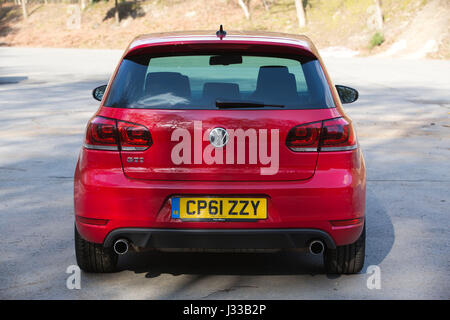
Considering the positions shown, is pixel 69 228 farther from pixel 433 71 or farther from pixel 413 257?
pixel 433 71

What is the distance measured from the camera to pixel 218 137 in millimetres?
3977

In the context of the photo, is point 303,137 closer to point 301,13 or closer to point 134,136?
point 134,136

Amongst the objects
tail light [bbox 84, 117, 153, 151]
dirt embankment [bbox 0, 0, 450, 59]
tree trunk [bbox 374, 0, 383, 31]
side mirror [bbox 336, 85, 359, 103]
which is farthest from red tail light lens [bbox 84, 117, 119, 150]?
tree trunk [bbox 374, 0, 383, 31]

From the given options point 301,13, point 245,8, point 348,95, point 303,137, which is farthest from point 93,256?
point 245,8

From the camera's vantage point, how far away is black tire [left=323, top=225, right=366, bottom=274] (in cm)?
448

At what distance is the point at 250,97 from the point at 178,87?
43 centimetres

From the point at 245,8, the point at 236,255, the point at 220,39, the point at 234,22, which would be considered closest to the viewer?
the point at 220,39

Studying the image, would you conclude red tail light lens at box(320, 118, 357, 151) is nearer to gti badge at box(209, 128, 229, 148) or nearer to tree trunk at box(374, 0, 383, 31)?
gti badge at box(209, 128, 229, 148)

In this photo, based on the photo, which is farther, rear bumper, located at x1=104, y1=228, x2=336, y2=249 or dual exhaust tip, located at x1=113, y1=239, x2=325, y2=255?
dual exhaust tip, located at x1=113, y1=239, x2=325, y2=255

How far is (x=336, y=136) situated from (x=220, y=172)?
701mm

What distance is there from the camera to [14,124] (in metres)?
12.2

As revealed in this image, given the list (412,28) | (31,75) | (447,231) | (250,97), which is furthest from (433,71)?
(250,97)

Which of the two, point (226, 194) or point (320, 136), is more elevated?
point (320, 136)

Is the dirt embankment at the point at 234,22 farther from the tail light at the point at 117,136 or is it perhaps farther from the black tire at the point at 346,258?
the tail light at the point at 117,136
